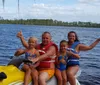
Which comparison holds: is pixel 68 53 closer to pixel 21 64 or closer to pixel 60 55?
pixel 60 55

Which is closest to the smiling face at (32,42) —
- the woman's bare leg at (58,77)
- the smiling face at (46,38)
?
the smiling face at (46,38)

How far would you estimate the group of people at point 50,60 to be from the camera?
6.61m

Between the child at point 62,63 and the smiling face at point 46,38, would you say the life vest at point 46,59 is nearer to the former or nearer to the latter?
the smiling face at point 46,38

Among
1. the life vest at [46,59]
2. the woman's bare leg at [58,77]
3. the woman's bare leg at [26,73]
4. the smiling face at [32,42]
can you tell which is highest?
the smiling face at [32,42]

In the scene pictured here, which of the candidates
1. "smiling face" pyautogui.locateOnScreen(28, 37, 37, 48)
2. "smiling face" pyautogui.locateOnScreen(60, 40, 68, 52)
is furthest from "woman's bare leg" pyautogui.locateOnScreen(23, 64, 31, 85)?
"smiling face" pyautogui.locateOnScreen(60, 40, 68, 52)

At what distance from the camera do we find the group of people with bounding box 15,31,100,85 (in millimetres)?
6613

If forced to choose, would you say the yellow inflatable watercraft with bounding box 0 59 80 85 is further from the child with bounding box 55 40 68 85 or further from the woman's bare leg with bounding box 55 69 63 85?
the child with bounding box 55 40 68 85

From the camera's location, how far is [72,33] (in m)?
7.30

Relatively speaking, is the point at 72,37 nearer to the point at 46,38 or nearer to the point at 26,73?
the point at 46,38

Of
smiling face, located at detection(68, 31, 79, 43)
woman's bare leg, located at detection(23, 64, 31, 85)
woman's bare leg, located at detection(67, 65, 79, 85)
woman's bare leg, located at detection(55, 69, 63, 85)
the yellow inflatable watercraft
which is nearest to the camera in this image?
the yellow inflatable watercraft

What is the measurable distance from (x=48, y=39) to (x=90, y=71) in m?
8.76

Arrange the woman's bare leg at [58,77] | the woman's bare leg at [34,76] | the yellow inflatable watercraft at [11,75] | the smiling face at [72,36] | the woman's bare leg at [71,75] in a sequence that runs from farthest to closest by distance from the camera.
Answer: the smiling face at [72,36], the woman's bare leg at [71,75], the woman's bare leg at [58,77], the woman's bare leg at [34,76], the yellow inflatable watercraft at [11,75]

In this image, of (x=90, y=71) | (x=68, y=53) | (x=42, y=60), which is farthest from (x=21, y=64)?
(x=90, y=71)

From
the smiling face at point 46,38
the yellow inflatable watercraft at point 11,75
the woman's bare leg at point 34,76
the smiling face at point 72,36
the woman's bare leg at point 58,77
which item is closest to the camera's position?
the yellow inflatable watercraft at point 11,75
